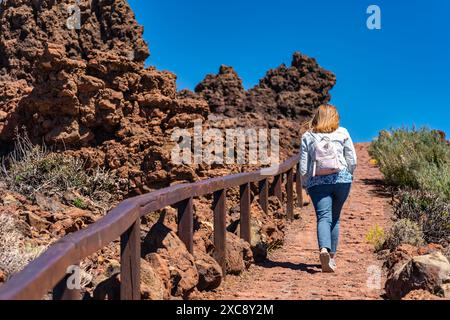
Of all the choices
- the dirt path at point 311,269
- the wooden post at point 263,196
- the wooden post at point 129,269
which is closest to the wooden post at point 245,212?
the dirt path at point 311,269

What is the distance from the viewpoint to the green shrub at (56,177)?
26.2 ft

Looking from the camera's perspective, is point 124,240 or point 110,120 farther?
point 110,120

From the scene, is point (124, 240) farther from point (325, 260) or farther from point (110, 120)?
point (110, 120)

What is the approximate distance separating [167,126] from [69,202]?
6.30ft

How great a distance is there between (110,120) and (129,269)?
542 cm

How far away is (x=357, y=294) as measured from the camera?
530cm

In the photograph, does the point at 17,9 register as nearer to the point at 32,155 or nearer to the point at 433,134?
the point at 32,155

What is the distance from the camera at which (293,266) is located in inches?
268

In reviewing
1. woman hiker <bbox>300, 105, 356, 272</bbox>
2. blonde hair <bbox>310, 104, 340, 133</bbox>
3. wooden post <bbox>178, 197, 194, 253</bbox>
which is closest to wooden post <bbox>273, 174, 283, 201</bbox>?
woman hiker <bbox>300, 105, 356, 272</bbox>

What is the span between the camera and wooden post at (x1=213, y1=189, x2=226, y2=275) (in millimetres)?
5773

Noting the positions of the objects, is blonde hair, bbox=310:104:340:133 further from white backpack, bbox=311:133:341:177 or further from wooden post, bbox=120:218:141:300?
wooden post, bbox=120:218:141:300

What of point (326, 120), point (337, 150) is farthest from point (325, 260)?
point (326, 120)

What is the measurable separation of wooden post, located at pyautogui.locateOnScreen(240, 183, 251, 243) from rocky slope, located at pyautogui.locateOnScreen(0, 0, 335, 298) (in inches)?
8.8
